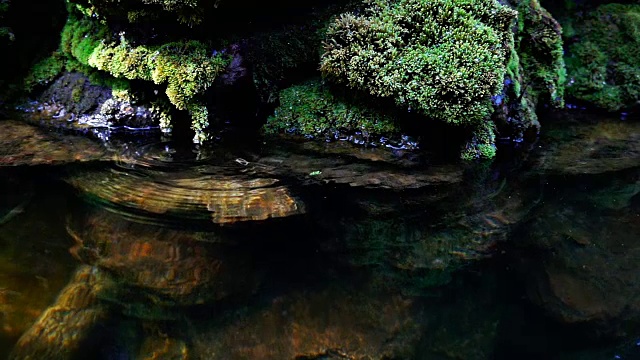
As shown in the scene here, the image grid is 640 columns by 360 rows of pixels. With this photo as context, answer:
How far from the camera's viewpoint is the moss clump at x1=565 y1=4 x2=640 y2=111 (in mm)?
7285

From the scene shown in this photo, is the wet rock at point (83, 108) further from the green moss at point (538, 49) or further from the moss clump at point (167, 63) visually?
the green moss at point (538, 49)

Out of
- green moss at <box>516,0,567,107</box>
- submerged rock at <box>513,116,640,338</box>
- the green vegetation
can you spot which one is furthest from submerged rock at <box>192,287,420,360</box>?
green moss at <box>516,0,567,107</box>

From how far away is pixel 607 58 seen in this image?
7.59m

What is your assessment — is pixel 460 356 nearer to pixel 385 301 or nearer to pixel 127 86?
pixel 385 301

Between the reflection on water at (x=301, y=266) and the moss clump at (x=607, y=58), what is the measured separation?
2.92 metres

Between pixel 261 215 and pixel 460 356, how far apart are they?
7.86 ft

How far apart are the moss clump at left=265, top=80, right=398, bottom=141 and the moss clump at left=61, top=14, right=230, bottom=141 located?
3.14ft

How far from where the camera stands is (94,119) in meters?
6.23

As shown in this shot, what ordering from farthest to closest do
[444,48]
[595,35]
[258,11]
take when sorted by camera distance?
1. [595,35]
2. [258,11]
3. [444,48]

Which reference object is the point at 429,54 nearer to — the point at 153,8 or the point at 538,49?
the point at 538,49

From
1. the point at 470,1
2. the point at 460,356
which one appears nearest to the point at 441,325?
the point at 460,356

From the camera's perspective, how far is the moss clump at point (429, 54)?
5320 millimetres

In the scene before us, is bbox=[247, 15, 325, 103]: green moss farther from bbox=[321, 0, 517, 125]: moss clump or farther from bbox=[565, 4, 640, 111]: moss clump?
bbox=[565, 4, 640, 111]: moss clump

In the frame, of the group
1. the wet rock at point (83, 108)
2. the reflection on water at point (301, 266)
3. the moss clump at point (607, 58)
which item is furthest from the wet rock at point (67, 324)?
the moss clump at point (607, 58)
